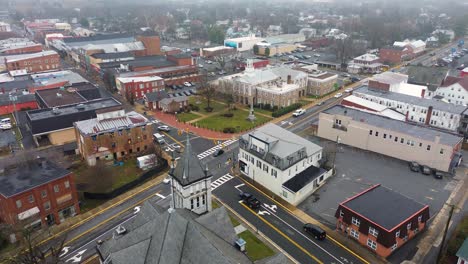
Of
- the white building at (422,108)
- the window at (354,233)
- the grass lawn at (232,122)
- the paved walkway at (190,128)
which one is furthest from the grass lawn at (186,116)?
the window at (354,233)

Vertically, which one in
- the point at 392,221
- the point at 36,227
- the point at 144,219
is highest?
the point at 144,219

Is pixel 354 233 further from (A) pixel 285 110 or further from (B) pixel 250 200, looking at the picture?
(A) pixel 285 110

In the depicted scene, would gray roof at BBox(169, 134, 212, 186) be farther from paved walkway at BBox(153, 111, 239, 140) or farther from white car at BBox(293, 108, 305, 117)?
white car at BBox(293, 108, 305, 117)

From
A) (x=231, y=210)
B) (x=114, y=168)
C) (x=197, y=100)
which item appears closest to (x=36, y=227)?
(x=114, y=168)

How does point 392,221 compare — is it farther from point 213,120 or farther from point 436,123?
point 213,120

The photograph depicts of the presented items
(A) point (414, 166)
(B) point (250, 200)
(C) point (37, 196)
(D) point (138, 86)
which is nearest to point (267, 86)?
(D) point (138, 86)

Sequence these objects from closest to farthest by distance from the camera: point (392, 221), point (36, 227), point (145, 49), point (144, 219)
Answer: point (144, 219)
point (392, 221)
point (36, 227)
point (145, 49)

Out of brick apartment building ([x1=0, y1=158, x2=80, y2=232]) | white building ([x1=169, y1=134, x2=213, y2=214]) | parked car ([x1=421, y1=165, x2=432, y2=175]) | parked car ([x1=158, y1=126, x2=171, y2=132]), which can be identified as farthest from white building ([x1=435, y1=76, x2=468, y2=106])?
brick apartment building ([x1=0, y1=158, x2=80, y2=232])
